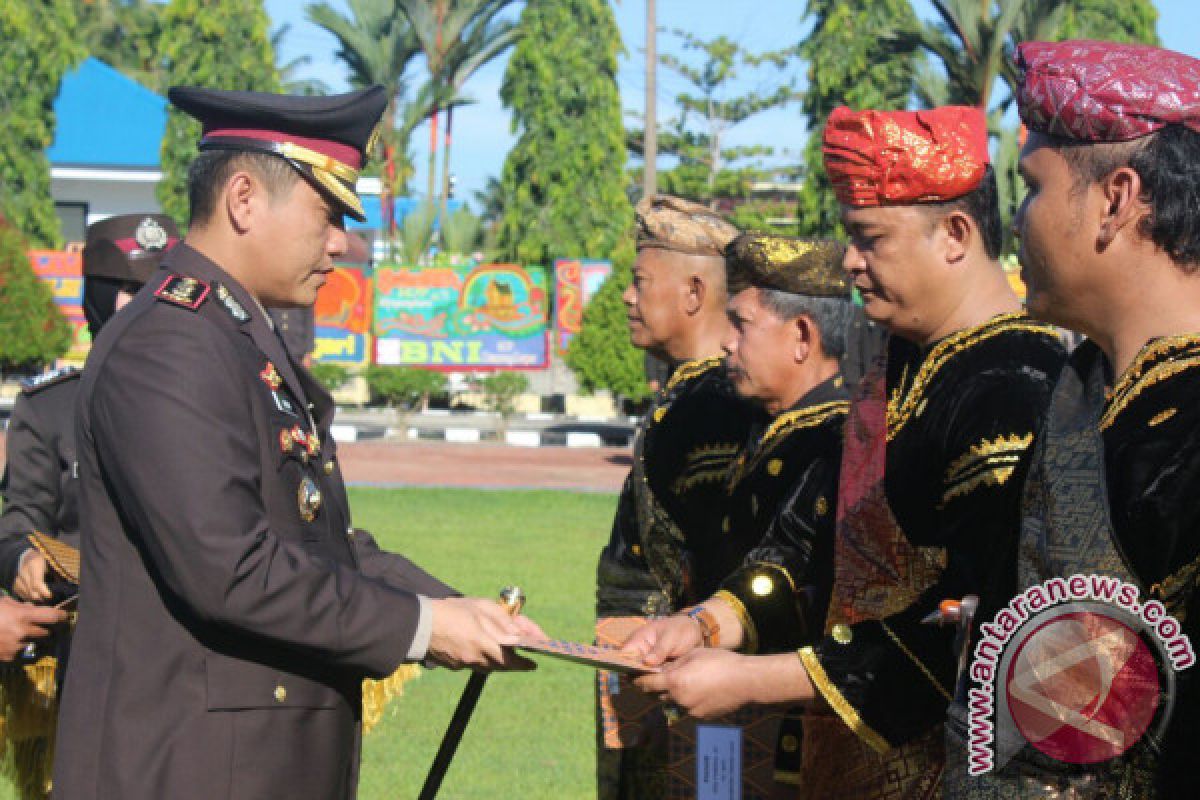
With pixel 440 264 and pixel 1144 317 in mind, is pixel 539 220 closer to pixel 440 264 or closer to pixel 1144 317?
pixel 440 264

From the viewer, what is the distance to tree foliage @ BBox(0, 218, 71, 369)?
2398 cm

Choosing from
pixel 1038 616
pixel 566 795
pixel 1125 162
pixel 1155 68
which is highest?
pixel 1155 68

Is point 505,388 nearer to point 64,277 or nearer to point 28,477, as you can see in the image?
point 64,277

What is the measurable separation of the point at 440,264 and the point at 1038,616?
29.0 m

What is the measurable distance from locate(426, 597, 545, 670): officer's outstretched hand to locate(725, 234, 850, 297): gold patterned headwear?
143 cm

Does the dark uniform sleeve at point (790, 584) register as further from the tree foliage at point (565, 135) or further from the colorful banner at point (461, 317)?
the tree foliage at point (565, 135)

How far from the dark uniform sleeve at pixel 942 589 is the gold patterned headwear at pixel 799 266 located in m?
1.22

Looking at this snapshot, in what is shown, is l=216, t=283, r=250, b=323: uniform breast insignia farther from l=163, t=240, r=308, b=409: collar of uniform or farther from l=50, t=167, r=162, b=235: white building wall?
Result: l=50, t=167, r=162, b=235: white building wall

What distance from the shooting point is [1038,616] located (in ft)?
7.44

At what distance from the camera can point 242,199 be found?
3137 mm

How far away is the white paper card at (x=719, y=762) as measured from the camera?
3.86 metres

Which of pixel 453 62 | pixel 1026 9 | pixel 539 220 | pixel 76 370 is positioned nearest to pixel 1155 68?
pixel 76 370

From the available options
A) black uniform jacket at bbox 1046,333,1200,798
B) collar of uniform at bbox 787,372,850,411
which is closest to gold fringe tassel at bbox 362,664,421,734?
collar of uniform at bbox 787,372,850,411

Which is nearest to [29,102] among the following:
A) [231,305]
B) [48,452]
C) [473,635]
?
[48,452]
